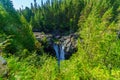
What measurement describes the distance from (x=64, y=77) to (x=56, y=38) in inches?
1576

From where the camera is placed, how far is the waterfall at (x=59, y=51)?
44.3 meters

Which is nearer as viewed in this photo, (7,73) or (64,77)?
(7,73)

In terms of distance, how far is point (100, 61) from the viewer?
16.2 metres

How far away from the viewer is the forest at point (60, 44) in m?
11.3

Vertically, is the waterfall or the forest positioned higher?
the forest

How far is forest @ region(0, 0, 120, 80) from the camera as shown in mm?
11267

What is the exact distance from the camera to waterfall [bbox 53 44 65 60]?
4431 centimetres

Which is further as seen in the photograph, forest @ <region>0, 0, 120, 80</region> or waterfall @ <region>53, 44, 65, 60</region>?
waterfall @ <region>53, 44, 65, 60</region>

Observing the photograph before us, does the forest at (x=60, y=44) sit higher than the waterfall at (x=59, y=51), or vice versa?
the forest at (x=60, y=44)

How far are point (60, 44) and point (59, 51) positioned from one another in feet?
5.49

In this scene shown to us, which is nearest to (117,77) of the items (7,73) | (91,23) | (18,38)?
(7,73)

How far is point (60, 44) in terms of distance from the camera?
155ft

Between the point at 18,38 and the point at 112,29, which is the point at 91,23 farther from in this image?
the point at 18,38

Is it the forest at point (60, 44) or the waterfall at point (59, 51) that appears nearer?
the forest at point (60, 44)
